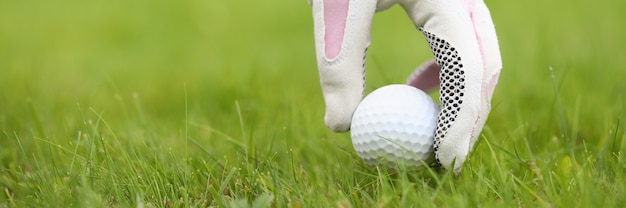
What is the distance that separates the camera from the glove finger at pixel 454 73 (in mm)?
1962

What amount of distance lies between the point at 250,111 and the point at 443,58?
1212mm

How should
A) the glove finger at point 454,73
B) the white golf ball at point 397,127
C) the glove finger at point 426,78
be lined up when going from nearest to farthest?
the glove finger at point 454,73 → the white golf ball at point 397,127 → the glove finger at point 426,78

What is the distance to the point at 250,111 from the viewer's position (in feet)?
10.1

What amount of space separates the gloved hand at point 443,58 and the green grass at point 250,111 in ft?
0.43

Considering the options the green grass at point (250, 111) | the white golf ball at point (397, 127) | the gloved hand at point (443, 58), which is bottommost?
the green grass at point (250, 111)

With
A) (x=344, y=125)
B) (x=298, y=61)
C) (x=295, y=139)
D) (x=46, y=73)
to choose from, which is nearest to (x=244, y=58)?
(x=298, y=61)

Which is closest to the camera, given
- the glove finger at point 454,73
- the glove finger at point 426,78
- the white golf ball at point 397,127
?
the glove finger at point 454,73

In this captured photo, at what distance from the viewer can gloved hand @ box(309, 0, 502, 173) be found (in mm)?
1973

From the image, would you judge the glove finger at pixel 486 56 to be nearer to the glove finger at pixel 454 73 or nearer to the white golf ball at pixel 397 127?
the glove finger at pixel 454 73

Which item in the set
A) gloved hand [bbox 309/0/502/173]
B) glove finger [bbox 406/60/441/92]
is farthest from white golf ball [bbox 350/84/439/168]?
glove finger [bbox 406/60/441/92]

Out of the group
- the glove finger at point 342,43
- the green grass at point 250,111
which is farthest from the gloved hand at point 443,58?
the green grass at point 250,111

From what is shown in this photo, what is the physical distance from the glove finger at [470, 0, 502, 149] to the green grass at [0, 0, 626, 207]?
0.50 ft

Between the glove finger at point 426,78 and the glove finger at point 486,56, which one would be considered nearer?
the glove finger at point 486,56

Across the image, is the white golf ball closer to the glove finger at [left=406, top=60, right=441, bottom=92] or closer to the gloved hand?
the gloved hand
